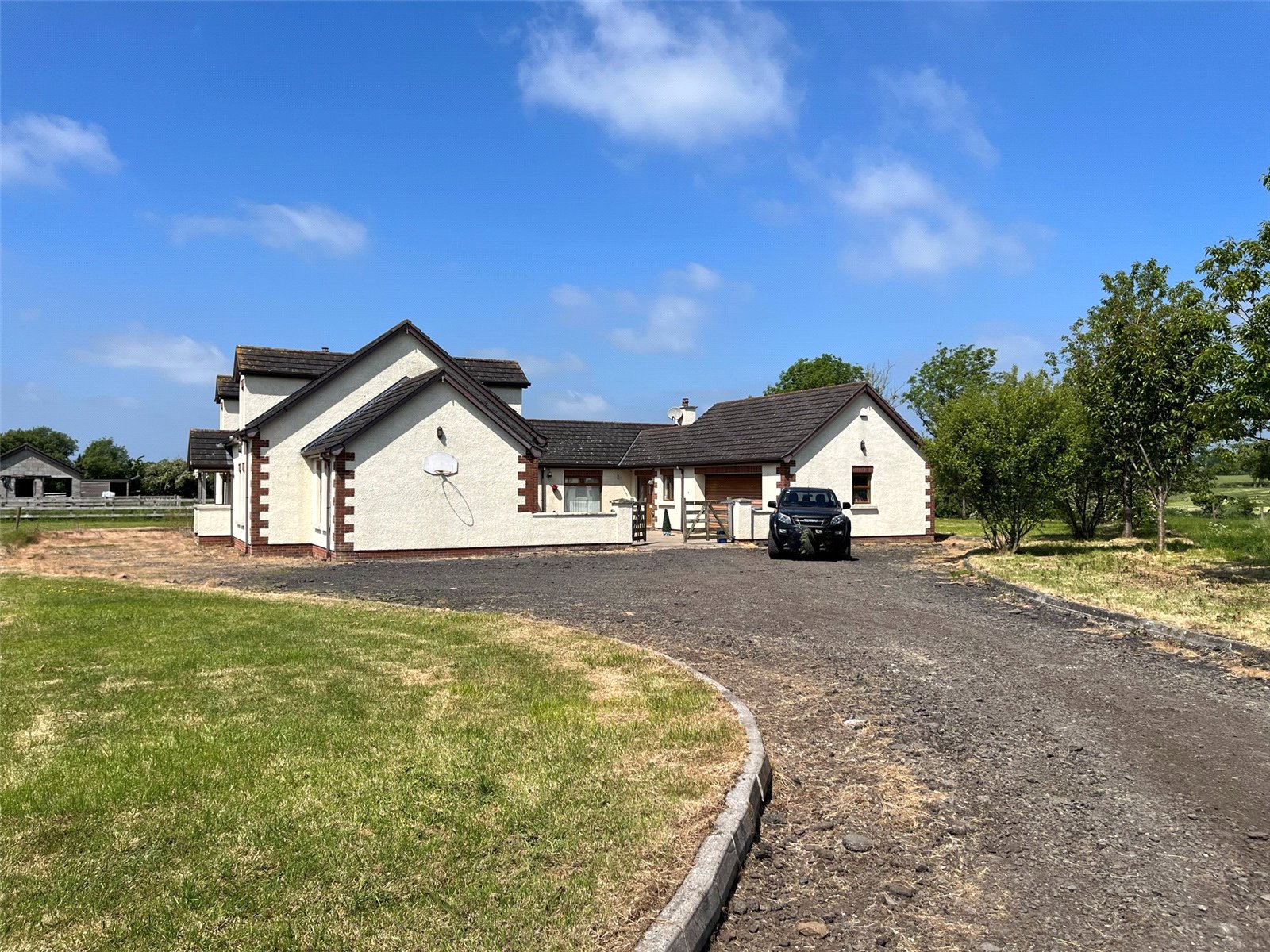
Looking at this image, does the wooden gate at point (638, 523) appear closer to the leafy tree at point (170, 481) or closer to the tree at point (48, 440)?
the leafy tree at point (170, 481)

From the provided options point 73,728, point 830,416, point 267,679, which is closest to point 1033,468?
point 830,416

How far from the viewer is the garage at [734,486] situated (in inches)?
1238

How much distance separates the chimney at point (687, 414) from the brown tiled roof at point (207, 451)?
20.0 metres

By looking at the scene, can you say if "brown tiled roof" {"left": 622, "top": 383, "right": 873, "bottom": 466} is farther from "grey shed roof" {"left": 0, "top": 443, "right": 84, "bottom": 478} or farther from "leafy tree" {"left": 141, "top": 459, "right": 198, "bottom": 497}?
"grey shed roof" {"left": 0, "top": 443, "right": 84, "bottom": 478}

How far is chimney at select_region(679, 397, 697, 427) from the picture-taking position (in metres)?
40.0

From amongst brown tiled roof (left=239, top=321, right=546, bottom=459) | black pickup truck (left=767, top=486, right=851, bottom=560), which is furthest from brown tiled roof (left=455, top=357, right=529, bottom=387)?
black pickup truck (left=767, top=486, right=851, bottom=560)

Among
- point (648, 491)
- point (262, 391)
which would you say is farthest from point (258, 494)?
point (648, 491)

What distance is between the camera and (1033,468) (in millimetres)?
22328

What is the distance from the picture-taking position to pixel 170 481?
73125 millimetres

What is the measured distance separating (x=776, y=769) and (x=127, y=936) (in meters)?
3.91

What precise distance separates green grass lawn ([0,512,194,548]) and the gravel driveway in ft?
90.8

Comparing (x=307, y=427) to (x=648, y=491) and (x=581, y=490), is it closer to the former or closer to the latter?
(x=581, y=490)

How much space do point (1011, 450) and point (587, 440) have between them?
67.9ft

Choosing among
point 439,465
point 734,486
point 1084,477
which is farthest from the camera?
point 734,486
